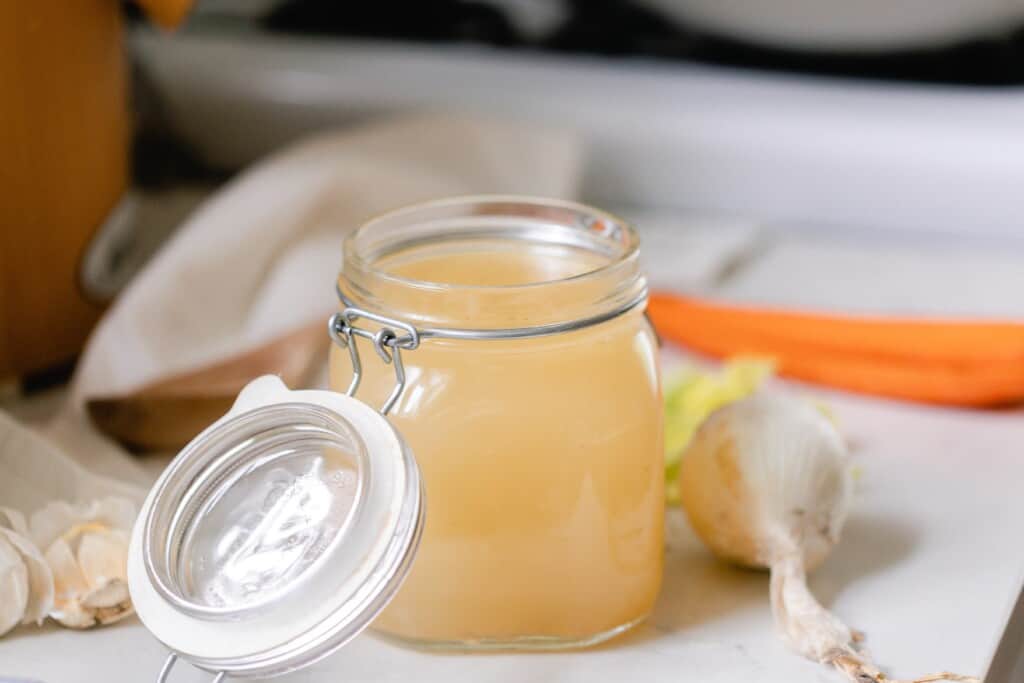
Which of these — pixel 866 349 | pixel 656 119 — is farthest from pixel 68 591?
pixel 656 119

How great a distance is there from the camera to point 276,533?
1.55 ft

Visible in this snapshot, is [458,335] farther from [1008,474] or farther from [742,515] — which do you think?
[1008,474]

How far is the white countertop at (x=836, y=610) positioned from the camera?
50 cm

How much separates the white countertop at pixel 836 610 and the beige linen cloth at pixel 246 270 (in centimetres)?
10

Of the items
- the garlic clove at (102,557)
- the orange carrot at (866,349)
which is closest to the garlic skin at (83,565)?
the garlic clove at (102,557)

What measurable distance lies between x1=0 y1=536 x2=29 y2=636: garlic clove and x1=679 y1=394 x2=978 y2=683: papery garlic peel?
0.29 metres

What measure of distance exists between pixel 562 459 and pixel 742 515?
0.11 metres

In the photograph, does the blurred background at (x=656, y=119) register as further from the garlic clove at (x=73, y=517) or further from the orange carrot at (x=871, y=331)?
the garlic clove at (x=73, y=517)

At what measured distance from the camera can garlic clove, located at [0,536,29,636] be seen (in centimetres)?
50

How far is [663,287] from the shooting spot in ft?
2.77

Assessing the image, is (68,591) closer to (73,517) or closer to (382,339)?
(73,517)

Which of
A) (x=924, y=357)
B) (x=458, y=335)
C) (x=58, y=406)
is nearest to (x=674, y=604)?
(x=458, y=335)

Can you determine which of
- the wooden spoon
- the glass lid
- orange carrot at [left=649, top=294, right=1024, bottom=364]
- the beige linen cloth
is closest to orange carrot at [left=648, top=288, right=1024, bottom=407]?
orange carrot at [left=649, top=294, right=1024, bottom=364]

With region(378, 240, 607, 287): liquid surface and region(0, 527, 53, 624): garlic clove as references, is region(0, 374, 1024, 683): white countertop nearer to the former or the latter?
region(0, 527, 53, 624): garlic clove
